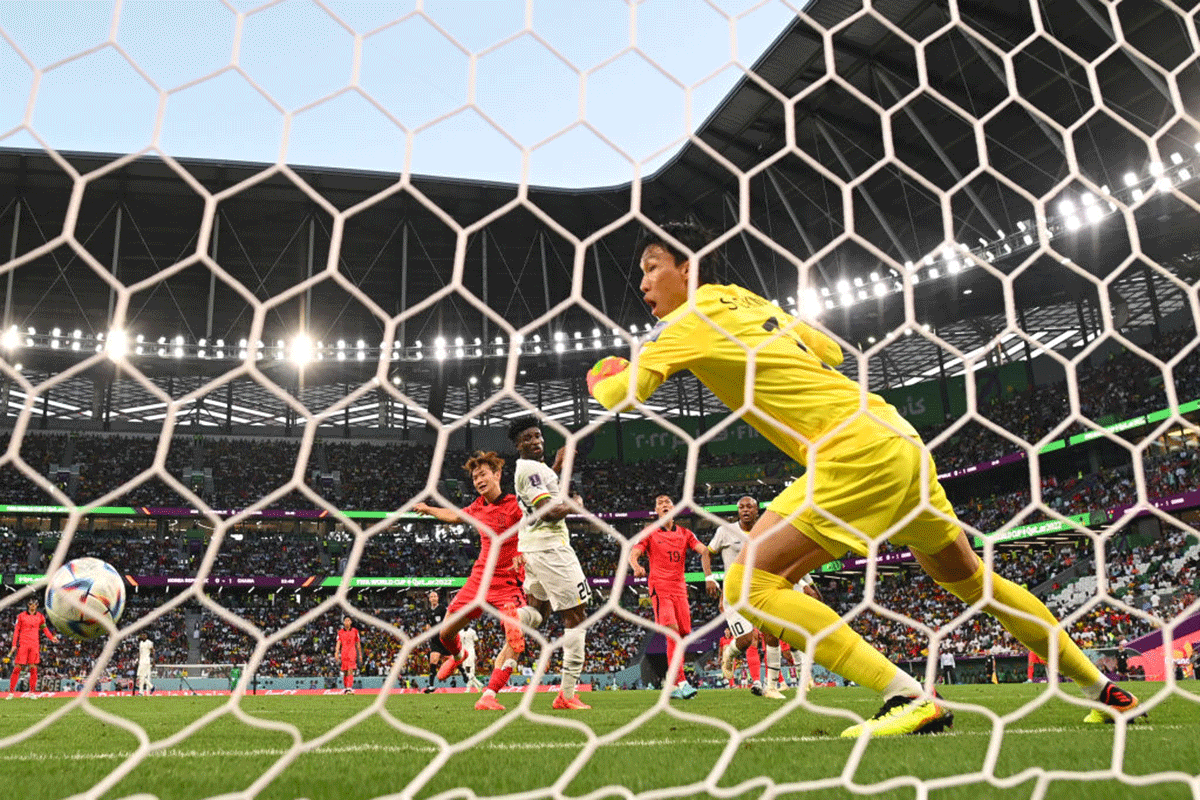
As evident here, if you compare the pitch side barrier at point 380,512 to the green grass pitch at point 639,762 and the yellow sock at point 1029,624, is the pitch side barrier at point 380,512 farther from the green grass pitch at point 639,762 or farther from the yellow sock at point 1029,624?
the yellow sock at point 1029,624

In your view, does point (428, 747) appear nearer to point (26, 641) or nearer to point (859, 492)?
point (859, 492)

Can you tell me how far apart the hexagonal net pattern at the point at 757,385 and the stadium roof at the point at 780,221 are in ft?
0.60

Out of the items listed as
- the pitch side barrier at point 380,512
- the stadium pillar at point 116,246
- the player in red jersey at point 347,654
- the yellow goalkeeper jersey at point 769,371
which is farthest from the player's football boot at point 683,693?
the pitch side barrier at point 380,512

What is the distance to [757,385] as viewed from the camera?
114 inches

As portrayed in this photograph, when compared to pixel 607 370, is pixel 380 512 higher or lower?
lower

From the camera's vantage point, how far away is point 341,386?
36.9 metres

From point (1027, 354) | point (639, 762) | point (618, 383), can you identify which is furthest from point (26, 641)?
point (1027, 354)

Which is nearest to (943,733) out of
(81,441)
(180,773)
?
(180,773)

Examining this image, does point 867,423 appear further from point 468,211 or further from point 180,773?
point 468,211

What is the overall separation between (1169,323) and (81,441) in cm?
4192

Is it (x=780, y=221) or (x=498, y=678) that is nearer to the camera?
(x=498, y=678)

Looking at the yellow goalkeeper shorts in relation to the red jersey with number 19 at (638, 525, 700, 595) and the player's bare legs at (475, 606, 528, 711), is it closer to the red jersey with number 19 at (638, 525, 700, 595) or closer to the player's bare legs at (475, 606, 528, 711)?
the player's bare legs at (475, 606, 528, 711)

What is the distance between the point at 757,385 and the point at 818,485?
42cm

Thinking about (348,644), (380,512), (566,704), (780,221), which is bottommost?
(348,644)
